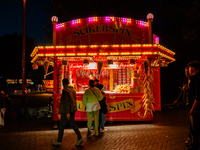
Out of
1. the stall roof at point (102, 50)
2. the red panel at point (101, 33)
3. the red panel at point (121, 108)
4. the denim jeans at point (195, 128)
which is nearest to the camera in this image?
the denim jeans at point (195, 128)

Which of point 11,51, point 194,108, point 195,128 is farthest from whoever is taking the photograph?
point 11,51

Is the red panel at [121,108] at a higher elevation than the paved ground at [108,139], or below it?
higher

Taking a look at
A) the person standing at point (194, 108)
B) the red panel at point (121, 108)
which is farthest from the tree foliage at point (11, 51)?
the person standing at point (194, 108)

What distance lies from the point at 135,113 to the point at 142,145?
3447mm

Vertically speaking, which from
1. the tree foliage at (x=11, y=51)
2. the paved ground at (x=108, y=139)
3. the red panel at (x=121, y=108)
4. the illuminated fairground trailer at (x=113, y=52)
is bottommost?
the paved ground at (x=108, y=139)

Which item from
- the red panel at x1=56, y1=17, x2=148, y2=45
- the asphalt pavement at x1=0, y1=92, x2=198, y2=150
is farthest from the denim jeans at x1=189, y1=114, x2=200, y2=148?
the red panel at x1=56, y1=17, x2=148, y2=45

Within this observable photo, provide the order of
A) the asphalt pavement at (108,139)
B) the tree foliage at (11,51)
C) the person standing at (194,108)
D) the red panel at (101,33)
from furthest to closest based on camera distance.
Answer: the tree foliage at (11,51)
the red panel at (101,33)
the asphalt pavement at (108,139)
the person standing at (194,108)

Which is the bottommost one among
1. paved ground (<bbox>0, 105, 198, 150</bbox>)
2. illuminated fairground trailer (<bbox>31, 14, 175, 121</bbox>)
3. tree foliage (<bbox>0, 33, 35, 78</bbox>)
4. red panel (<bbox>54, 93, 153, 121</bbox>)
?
paved ground (<bbox>0, 105, 198, 150</bbox>)

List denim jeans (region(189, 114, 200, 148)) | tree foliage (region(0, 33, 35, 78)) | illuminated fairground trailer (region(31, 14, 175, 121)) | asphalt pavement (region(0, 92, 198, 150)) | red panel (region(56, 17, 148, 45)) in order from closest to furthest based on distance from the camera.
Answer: denim jeans (region(189, 114, 200, 148)), asphalt pavement (region(0, 92, 198, 150)), illuminated fairground trailer (region(31, 14, 175, 121)), red panel (region(56, 17, 148, 45)), tree foliage (region(0, 33, 35, 78))

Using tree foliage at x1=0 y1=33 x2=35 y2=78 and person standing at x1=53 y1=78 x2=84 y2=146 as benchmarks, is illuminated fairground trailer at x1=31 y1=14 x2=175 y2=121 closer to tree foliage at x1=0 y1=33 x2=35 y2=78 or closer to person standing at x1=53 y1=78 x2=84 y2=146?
person standing at x1=53 y1=78 x2=84 y2=146

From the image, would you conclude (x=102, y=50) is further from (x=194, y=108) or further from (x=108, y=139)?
(x=194, y=108)

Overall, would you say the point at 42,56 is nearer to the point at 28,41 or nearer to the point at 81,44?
the point at 81,44

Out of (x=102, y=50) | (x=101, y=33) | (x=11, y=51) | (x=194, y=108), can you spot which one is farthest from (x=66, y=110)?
(x=11, y=51)

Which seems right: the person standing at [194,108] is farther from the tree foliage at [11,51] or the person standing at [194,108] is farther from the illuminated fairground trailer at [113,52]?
the tree foliage at [11,51]
